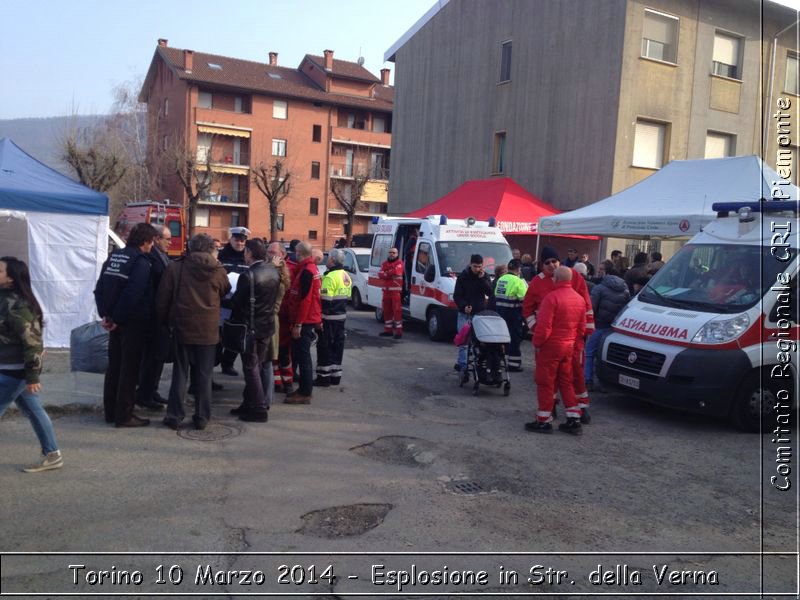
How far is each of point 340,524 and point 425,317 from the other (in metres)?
9.36

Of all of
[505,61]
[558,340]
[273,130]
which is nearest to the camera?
[558,340]

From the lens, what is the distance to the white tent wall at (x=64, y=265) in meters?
10.2

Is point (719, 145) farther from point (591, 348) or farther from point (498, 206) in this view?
point (591, 348)

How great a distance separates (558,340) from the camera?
702 centimetres

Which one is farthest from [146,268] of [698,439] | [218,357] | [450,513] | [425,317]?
[425,317]

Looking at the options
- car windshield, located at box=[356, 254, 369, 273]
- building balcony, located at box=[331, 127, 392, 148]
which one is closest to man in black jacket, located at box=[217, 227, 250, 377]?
car windshield, located at box=[356, 254, 369, 273]

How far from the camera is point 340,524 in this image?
4758 millimetres

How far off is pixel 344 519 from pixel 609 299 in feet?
19.1

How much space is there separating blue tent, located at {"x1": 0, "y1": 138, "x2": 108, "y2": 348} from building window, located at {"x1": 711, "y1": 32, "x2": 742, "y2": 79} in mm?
19968

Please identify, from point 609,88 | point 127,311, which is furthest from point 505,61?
point 127,311

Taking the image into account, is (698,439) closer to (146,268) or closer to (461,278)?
(461,278)

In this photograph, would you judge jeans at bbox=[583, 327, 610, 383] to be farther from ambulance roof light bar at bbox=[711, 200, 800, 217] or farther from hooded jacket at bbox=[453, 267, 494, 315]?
ambulance roof light bar at bbox=[711, 200, 800, 217]

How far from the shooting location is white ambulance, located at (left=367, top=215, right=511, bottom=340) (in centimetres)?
1330

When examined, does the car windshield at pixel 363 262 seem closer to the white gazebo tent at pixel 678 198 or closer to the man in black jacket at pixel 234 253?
the white gazebo tent at pixel 678 198
